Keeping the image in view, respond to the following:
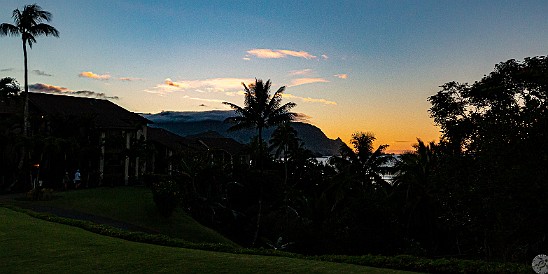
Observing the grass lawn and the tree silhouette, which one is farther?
the tree silhouette

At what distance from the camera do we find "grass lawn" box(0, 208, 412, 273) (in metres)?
11.3

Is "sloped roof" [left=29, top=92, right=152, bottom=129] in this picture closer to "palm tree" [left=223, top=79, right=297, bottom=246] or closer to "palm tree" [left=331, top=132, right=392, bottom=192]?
"palm tree" [left=223, top=79, right=297, bottom=246]

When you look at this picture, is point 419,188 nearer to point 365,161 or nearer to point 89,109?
point 365,161

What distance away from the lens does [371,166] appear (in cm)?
4550

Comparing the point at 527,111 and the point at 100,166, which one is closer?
the point at 527,111

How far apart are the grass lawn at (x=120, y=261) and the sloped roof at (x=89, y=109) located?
3067 centimetres

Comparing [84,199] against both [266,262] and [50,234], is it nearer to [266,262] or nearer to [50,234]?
[50,234]

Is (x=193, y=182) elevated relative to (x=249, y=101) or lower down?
lower down

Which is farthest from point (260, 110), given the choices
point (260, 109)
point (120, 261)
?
point (120, 261)

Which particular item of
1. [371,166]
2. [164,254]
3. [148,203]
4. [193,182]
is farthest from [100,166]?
[164,254]

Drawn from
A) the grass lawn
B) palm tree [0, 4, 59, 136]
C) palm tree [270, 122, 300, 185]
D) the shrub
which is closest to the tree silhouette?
palm tree [0, 4, 59, 136]

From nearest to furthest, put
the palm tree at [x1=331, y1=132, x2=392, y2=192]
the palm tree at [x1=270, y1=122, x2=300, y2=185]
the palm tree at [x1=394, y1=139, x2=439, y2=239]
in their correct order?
the palm tree at [x1=394, y1=139, x2=439, y2=239], the palm tree at [x1=331, y1=132, x2=392, y2=192], the palm tree at [x1=270, y1=122, x2=300, y2=185]

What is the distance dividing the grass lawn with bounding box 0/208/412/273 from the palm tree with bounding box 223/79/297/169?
25461mm

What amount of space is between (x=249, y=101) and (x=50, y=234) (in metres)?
24.9
